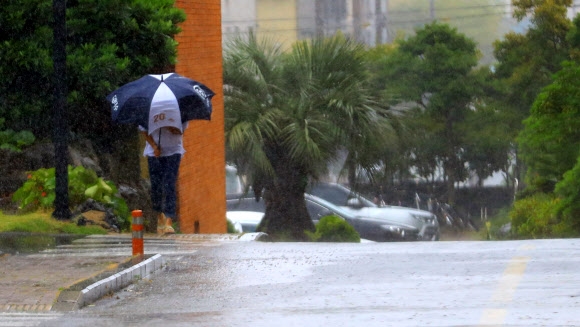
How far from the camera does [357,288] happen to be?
8.68 meters

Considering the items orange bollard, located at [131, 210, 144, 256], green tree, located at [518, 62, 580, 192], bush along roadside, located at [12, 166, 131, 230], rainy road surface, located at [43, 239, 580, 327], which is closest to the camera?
rainy road surface, located at [43, 239, 580, 327]

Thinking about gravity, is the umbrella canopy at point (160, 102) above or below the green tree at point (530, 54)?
below

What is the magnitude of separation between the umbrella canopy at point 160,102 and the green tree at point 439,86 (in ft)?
76.7

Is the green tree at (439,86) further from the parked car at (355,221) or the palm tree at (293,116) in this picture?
the palm tree at (293,116)

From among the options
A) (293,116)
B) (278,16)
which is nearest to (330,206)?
(293,116)

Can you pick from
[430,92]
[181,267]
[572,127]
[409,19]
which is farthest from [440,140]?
[181,267]

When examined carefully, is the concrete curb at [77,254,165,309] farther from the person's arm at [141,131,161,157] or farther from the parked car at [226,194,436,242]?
the parked car at [226,194,436,242]

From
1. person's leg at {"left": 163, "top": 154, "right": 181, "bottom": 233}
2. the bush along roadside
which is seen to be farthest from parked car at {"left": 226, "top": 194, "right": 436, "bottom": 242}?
person's leg at {"left": 163, "top": 154, "right": 181, "bottom": 233}

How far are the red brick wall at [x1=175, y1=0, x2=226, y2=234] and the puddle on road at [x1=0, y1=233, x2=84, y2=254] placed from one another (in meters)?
4.83


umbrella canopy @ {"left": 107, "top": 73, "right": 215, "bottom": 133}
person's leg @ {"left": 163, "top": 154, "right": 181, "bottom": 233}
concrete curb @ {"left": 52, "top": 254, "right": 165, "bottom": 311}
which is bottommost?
A: concrete curb @ {"left": 52, "top": 254, "right": 165, "bottom": 311}

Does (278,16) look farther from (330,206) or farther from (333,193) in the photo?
(330,206)

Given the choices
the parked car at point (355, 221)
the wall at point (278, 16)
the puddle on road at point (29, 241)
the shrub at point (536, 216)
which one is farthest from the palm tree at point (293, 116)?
the wall at point (278, 16)

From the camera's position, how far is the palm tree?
23.3 meters

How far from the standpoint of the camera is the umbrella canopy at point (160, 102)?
12.4 m
